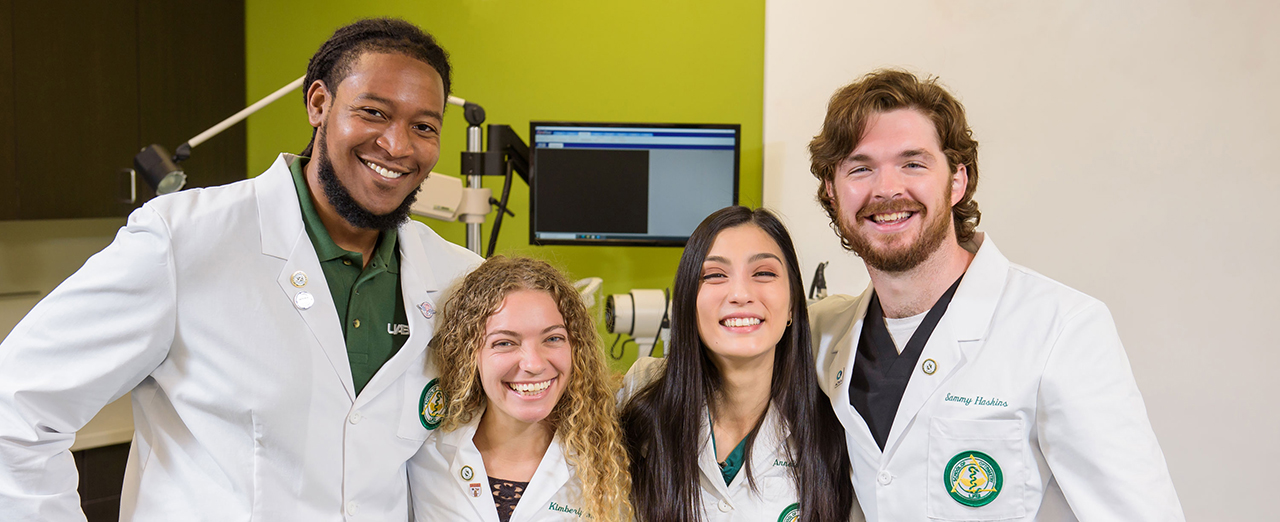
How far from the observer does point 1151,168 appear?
2756mm

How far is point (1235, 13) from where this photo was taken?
2676mm

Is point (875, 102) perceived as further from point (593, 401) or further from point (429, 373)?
point (429, 373)

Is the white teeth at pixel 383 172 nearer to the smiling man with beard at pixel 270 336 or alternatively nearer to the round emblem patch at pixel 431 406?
the smiling man with beard at pixel 270 336

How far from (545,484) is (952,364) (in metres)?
0.81

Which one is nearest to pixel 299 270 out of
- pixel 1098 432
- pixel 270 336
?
pixel 270 336

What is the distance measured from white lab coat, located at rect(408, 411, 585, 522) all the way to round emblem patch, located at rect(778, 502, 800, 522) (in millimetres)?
392

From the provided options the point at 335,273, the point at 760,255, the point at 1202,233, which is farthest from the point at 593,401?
the point at 1202,233

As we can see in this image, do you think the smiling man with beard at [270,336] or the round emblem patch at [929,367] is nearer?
the smiling man with beard at [270,336]

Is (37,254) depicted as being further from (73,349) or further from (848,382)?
(848,382)

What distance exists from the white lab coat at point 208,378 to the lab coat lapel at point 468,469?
122mm

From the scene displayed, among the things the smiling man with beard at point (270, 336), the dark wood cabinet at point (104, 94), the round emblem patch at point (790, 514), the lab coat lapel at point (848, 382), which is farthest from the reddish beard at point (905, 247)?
the dark wood cabinet at point (104, 94)

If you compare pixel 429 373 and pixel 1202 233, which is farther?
pixel 1202 233

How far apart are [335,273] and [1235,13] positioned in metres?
2.97

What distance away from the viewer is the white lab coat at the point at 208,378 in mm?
1176
